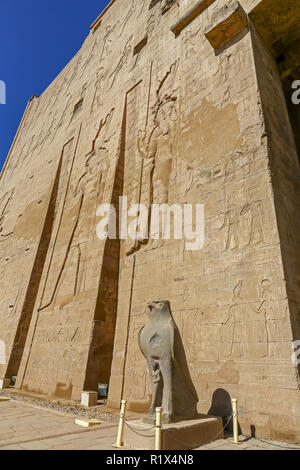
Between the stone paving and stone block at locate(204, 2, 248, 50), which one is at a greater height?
stone block at locate(204, 2, 248, 50)

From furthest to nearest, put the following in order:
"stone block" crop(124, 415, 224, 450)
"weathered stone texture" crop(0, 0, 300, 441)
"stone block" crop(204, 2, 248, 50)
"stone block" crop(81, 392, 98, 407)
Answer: "stone block" crop(204, 2, 248, 50) → "stone block" crop(81, 392, 98, 407) → "weathered stone texture" crop(0, 0, 300, 441) → "stone block" crop(124, 415, 224, 450)

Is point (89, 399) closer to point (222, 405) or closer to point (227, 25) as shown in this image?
point (222, 405)

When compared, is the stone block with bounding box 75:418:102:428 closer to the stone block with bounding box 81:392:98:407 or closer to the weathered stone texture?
the weathered stone texture

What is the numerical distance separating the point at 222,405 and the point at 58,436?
1918mm

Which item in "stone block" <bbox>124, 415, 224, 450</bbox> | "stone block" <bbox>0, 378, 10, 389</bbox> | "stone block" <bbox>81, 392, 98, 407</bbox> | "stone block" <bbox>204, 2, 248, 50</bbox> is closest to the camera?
"stone block" <bbox>124, 415, 224, 450</bbox>

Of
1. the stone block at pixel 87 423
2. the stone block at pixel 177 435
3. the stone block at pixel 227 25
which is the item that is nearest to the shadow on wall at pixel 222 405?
the stone block at pixel 177 435

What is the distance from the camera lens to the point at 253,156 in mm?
4648

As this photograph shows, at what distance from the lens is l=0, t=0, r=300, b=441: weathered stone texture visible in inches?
152

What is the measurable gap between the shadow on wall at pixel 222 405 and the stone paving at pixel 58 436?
0.46 meters

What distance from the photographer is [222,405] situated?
3.77 m

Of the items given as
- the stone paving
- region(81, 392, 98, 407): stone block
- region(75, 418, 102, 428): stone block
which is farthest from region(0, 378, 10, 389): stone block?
region(75, 418, 102, 428): stone block

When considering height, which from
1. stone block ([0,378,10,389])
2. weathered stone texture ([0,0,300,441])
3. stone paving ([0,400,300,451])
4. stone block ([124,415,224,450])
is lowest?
stone paving ([0,400,300,451])

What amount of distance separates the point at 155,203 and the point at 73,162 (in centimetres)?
510

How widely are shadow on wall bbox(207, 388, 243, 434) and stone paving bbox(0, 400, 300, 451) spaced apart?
46cm
